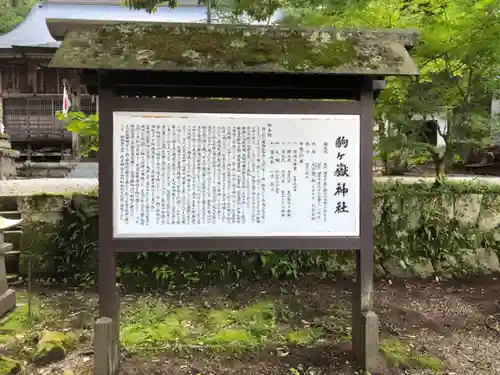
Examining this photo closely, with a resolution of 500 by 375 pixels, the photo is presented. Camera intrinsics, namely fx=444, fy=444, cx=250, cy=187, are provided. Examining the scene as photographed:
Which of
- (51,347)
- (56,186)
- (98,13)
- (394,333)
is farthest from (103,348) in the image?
(98,13)

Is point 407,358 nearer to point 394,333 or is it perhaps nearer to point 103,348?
point 394,333

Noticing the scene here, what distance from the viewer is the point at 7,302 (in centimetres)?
497

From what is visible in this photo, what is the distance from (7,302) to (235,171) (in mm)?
3306

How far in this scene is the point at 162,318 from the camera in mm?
4770

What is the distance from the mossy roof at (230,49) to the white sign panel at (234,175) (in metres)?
0.40

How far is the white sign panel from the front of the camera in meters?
3.41

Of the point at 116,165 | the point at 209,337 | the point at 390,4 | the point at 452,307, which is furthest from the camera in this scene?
the point at 390,4

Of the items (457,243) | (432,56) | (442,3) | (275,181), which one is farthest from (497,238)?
(275,181)

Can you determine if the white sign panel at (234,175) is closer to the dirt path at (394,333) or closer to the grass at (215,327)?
the dirt path at (394,333)

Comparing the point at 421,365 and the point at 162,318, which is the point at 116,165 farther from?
the point at 421,365

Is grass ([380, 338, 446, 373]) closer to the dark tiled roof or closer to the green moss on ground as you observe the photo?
the green moss on ground

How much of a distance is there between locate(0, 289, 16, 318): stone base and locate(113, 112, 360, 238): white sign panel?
2425mm

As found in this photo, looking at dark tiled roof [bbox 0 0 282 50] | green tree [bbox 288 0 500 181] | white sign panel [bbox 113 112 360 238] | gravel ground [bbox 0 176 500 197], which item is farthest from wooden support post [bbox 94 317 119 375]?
dark tiled roof [bbox 0 0 282 50]

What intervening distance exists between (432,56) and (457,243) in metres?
2.64
